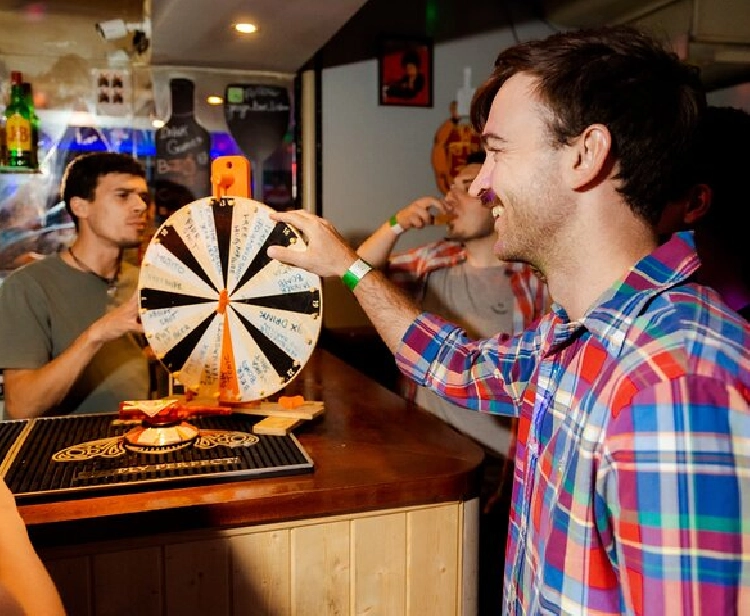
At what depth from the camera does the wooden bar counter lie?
1.13 meters

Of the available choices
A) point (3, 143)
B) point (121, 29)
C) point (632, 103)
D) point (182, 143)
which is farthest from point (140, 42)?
point (632, 103)

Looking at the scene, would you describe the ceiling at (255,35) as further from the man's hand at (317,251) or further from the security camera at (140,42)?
the man's hand at (317,251)

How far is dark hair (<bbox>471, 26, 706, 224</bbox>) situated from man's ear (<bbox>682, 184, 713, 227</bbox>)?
A: 261 millimetres

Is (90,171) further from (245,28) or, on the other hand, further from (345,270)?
(345,270)

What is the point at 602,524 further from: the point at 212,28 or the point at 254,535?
the point at 212,28

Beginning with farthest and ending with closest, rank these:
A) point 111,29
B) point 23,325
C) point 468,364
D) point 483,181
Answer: point 111,29, point 23,325, point 468,364, point 483,181

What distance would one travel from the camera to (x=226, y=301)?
1578mm

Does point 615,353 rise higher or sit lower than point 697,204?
lower

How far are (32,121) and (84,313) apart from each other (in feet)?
3.90

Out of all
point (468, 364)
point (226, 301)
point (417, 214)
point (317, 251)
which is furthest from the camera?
point (417, 214)

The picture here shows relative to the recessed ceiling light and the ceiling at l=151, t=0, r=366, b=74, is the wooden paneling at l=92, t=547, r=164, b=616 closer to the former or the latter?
the ceiling at l=151, t=0, r=366, b=74

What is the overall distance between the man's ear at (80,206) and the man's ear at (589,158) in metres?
1.78

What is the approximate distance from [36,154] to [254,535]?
226cm

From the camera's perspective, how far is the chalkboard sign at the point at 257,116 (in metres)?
3.13
